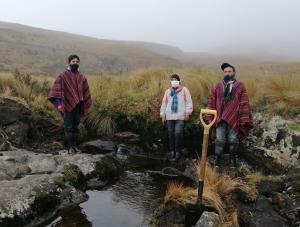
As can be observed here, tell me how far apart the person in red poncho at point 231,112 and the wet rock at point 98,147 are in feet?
10.2

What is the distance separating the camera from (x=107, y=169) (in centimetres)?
912

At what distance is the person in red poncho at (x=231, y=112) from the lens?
9.26 m

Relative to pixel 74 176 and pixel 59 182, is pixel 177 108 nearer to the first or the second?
pixel 74 176

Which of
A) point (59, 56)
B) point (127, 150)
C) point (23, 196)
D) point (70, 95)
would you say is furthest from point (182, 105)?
point (59, 56)

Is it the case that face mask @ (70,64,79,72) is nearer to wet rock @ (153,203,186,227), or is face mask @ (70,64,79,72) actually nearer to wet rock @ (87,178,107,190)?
wet rock @ (87,178,107,190)

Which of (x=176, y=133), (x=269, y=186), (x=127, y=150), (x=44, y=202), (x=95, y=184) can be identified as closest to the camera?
(x=44, y=202)

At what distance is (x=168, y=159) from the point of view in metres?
10.9

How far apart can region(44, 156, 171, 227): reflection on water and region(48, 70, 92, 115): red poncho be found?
2.26m

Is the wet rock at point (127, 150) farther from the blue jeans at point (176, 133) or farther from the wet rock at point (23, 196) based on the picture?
the wet rock at point (23, 196)

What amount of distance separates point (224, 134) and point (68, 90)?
3.79m

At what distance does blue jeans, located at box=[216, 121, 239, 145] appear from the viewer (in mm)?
9352

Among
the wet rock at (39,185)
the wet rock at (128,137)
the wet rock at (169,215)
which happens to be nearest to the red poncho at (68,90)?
the wet rock at (39,185)

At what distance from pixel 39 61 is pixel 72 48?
65.1ft

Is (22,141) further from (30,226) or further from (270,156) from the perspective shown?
(270,156)
